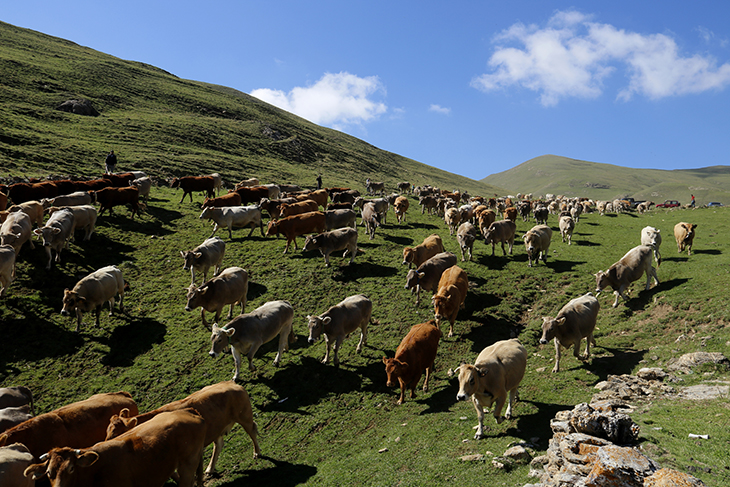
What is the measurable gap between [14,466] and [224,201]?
2363 centimetres

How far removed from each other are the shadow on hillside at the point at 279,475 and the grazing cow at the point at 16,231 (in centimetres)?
1663

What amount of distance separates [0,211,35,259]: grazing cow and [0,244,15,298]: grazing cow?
132 centimetres

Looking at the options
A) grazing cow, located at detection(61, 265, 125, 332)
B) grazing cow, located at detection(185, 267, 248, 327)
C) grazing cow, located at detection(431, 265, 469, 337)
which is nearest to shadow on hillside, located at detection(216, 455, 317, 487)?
grazing cow, located at detection(431, 265, 469, 337)

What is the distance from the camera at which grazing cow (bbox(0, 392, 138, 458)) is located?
7.91m

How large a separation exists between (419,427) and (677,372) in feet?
24.7

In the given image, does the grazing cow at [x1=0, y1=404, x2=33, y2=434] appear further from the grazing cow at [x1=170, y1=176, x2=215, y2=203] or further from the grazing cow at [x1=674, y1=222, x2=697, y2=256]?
the grazing cow at [x1=674, y1=222, x2=697, y2=256]

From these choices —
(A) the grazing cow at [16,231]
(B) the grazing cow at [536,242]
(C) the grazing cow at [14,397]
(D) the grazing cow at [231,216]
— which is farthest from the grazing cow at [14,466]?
(B) the grazing cow at [536,242]

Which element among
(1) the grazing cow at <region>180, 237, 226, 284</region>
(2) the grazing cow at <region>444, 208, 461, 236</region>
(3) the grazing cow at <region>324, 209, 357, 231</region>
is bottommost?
(1) the grazing cow at <region>180, 237, 226, 284</region>

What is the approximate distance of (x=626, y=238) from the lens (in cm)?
2817

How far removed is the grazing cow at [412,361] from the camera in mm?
11898

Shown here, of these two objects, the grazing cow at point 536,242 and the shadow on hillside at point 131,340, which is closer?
the shadow on hillside at point 131,340

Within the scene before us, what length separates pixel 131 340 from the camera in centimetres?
1566

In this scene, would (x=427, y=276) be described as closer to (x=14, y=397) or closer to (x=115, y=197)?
(x=14, y=397)

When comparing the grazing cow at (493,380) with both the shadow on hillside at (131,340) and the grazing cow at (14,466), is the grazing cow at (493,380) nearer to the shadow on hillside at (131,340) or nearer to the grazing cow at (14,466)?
the grazing cow at (14,466)
